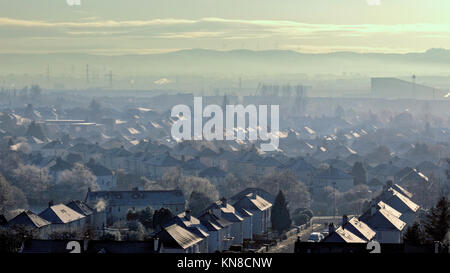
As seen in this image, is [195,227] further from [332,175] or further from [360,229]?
[332,175]

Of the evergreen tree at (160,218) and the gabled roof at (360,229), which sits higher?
the gabled roof at (360,229)

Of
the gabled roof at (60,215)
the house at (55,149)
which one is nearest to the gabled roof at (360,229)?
the gabled roof at (60,215)

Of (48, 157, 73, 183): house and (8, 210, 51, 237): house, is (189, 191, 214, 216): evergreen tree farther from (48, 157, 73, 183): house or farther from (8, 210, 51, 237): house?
(48, 157, 73, 183): house

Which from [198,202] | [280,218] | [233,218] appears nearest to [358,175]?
[198,202]

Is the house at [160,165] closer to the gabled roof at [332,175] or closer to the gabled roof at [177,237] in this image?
the gabled roof at [332,175]
